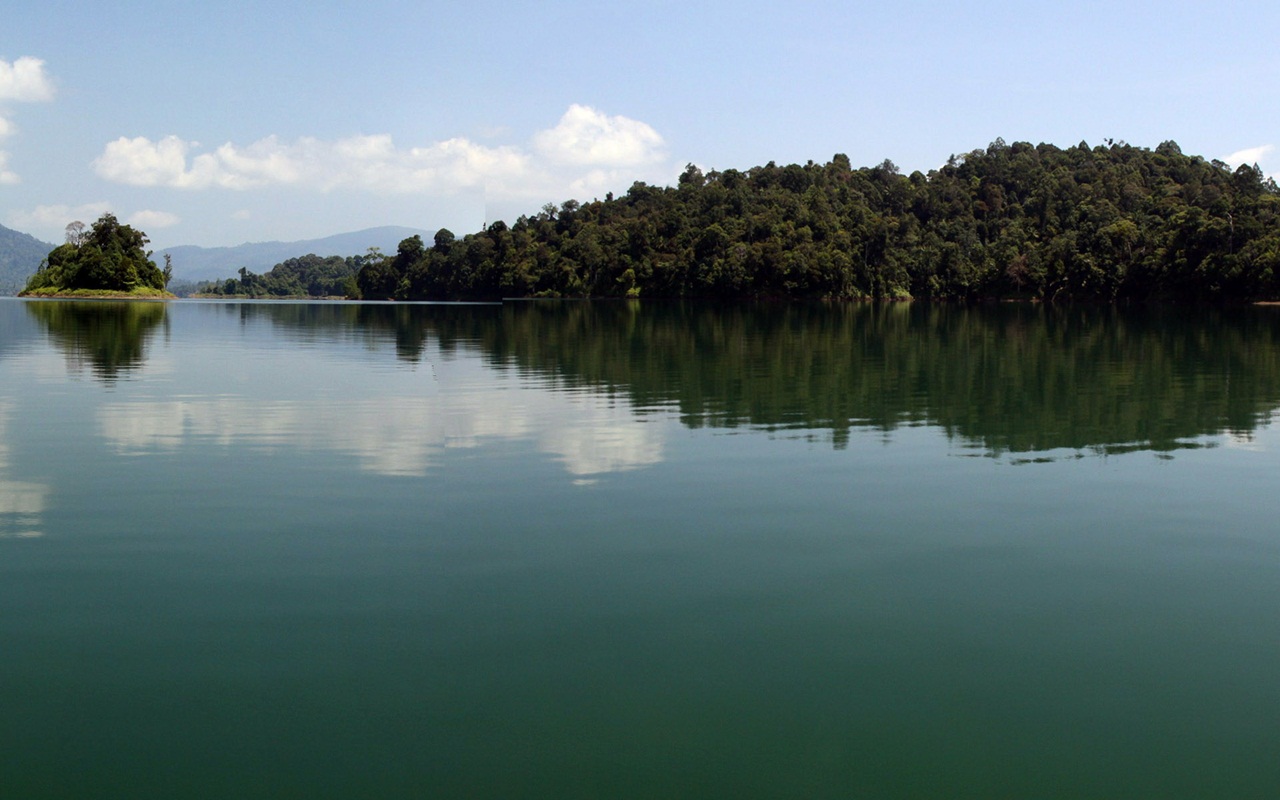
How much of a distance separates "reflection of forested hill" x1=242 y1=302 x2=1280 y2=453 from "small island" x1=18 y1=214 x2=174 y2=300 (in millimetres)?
114261

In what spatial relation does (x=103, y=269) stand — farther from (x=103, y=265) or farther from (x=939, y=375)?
(x=939, y=375)

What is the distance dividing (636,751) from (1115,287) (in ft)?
475

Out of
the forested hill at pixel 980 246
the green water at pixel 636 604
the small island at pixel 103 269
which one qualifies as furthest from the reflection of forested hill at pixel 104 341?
the forested hill at pixel 980 246

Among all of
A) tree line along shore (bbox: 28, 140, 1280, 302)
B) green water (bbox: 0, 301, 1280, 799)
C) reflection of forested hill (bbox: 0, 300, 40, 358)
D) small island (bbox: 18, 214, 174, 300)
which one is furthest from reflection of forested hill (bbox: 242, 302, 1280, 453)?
small island (bbox: 18, 214, 174, 300)

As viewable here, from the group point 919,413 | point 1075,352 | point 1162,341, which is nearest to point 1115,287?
point 1162,341

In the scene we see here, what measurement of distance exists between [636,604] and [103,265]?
168 meters

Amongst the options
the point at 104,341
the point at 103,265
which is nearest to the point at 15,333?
the point at 104,341

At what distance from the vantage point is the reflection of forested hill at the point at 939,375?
74.4 ft

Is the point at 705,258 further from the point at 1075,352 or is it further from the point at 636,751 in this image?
the point at 636,751

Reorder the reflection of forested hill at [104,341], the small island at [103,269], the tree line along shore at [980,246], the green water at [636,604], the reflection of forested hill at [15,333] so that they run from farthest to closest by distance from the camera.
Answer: the small island at [103,269]
the tree line along shore at [980,246]
the reflection of forested hill at [15,333]
the reflection of forested hill at [104,341]
the green water at [636,604]

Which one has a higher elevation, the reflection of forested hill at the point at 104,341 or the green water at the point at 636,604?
the reflection of forested hill at the point at 104,341

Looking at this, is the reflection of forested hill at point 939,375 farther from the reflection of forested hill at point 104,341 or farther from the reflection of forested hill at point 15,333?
the reflection of forested hill at point 15,333

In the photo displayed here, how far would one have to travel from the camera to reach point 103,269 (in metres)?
155

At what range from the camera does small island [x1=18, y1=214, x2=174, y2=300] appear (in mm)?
155125
